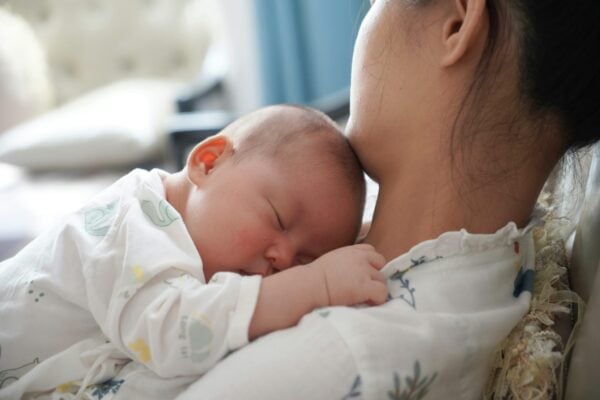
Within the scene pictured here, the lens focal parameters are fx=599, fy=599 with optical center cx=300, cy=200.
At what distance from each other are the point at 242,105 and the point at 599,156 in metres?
2.22

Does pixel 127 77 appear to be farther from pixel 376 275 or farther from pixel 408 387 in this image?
pixel 408 387

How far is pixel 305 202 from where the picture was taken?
854mm

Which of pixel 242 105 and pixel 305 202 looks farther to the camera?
pixel 242 105

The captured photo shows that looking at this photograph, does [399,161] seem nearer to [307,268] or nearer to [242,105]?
[307,268]

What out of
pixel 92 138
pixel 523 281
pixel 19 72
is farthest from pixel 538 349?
pixel 19 72

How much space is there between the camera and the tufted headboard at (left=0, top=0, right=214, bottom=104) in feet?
10.8

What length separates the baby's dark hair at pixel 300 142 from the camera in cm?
87

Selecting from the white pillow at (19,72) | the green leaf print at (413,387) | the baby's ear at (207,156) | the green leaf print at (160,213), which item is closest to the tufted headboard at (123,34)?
the white pillow at (19,72)

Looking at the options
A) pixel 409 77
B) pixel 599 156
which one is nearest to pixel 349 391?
pixel 409 77

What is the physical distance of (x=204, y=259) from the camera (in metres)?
0.82

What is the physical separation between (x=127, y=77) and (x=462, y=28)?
3.01 meters

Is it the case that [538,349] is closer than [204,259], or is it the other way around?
[538,349]

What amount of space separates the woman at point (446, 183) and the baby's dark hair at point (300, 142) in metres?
0.06

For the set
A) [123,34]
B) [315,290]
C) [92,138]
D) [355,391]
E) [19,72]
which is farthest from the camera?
[123,34]
